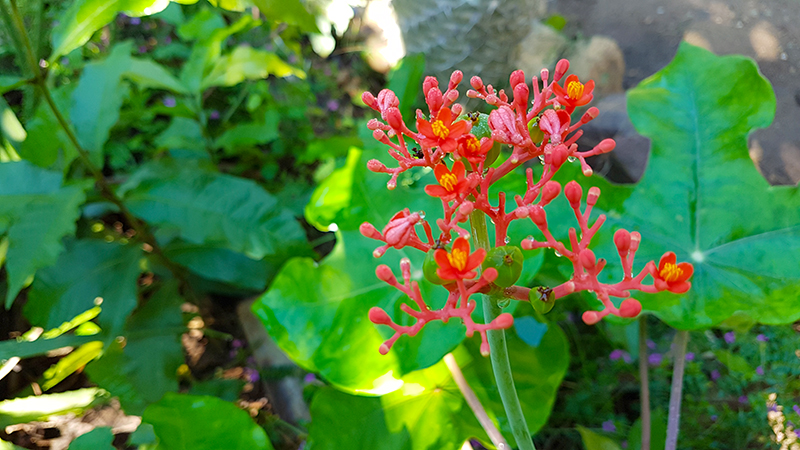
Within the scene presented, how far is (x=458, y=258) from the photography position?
0.44 metres

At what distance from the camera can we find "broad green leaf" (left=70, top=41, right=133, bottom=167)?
1.26 metres

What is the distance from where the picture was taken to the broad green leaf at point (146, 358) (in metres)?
1.23

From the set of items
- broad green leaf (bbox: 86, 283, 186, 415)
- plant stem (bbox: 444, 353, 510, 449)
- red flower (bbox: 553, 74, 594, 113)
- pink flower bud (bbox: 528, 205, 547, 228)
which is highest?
red flower (bbox: 553, 74, 594, 113)

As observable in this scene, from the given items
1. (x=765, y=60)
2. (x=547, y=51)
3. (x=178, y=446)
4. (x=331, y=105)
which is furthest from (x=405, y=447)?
(x=547, y=51)

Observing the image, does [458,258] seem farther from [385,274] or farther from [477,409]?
[477,409]

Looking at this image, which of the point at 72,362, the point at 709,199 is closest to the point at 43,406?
the point at 72,362

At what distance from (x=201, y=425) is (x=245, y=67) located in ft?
3.43

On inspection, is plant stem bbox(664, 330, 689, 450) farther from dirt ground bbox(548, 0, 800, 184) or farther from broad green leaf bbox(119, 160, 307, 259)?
broad green leaf bbox(119, 160, 307, 259)

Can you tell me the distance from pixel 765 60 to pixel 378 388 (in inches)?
54.7

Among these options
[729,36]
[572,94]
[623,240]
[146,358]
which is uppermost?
[729,36]

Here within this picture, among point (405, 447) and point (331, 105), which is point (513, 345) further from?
point (331, 105)

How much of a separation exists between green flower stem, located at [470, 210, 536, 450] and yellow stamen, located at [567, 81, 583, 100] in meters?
0.16

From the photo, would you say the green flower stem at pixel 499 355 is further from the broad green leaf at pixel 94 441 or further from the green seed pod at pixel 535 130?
the broad green leaf at pixel 94 441

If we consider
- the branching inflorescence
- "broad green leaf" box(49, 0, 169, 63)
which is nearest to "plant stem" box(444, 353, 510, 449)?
the branching inflorescence
